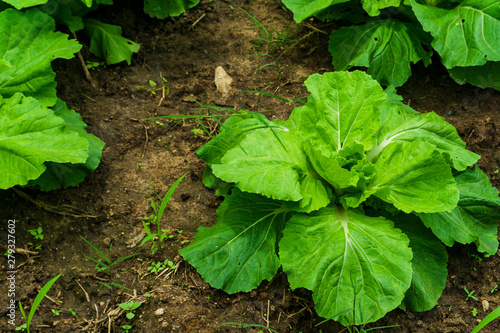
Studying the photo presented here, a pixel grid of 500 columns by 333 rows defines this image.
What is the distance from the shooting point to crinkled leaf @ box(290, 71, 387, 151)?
9.50 ft

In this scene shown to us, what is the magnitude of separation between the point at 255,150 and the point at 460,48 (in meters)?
2.07

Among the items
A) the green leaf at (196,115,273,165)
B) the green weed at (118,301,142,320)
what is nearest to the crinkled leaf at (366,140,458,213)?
the green leaf at (196,115,273,165)

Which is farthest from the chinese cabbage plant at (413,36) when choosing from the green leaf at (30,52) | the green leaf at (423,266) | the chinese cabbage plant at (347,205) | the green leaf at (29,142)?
the green leaf at (29,142)

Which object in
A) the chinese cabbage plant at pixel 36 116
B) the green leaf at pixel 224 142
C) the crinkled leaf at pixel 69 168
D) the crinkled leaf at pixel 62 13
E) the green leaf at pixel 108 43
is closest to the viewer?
the chinese cabbage plant at pixel 36 116

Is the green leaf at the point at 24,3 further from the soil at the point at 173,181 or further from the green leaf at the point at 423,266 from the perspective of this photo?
the green leaf at the point at 423,266

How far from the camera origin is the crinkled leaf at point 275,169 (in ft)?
8.16

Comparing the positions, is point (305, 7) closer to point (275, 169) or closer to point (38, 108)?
point (275, 169)

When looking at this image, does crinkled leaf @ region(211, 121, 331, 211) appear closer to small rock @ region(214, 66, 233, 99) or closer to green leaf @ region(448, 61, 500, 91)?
small rock @ region(214, 66, 233, 99)

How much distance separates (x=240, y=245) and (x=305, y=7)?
214cm

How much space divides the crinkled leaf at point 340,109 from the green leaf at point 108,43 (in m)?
1.87

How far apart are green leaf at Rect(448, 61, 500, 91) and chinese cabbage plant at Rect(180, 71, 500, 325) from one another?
2.61ft

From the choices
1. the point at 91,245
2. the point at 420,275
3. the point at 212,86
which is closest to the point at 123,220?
the point at 91,245

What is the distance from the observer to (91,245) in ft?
8.98

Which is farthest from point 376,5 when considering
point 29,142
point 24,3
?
point 29,142
